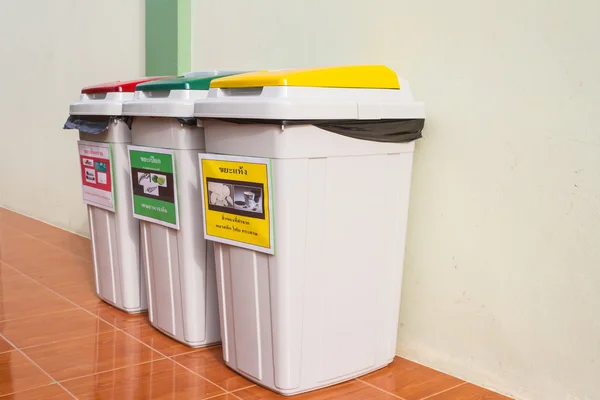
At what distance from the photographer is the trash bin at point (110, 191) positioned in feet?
10.7

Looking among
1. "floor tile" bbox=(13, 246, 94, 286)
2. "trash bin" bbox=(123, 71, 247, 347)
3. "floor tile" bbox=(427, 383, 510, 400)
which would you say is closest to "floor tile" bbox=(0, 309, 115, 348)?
"trash bin" bbox=(123, 71, 247, 347)

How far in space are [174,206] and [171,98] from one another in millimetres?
448

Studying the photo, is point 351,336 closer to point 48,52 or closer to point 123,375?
point 123,375

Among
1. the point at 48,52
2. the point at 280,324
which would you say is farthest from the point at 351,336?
the point at 48,52

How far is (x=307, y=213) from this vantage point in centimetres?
238

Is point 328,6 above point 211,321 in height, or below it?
above

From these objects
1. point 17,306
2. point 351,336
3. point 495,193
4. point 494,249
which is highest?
point 495,193

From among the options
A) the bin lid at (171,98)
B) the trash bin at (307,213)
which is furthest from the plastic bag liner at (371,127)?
the bin lid at (171,98)

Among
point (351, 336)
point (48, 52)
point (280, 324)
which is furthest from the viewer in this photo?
point (48, 52)

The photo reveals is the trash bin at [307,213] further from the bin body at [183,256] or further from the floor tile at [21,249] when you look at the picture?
the floor tile at [21,249]

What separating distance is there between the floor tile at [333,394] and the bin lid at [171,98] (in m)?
1.09

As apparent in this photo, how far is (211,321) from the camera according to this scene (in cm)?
296

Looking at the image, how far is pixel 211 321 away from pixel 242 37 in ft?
5.04

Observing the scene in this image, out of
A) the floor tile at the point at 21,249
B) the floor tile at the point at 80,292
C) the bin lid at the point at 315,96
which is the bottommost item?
the floor tile at the point at 21,249
